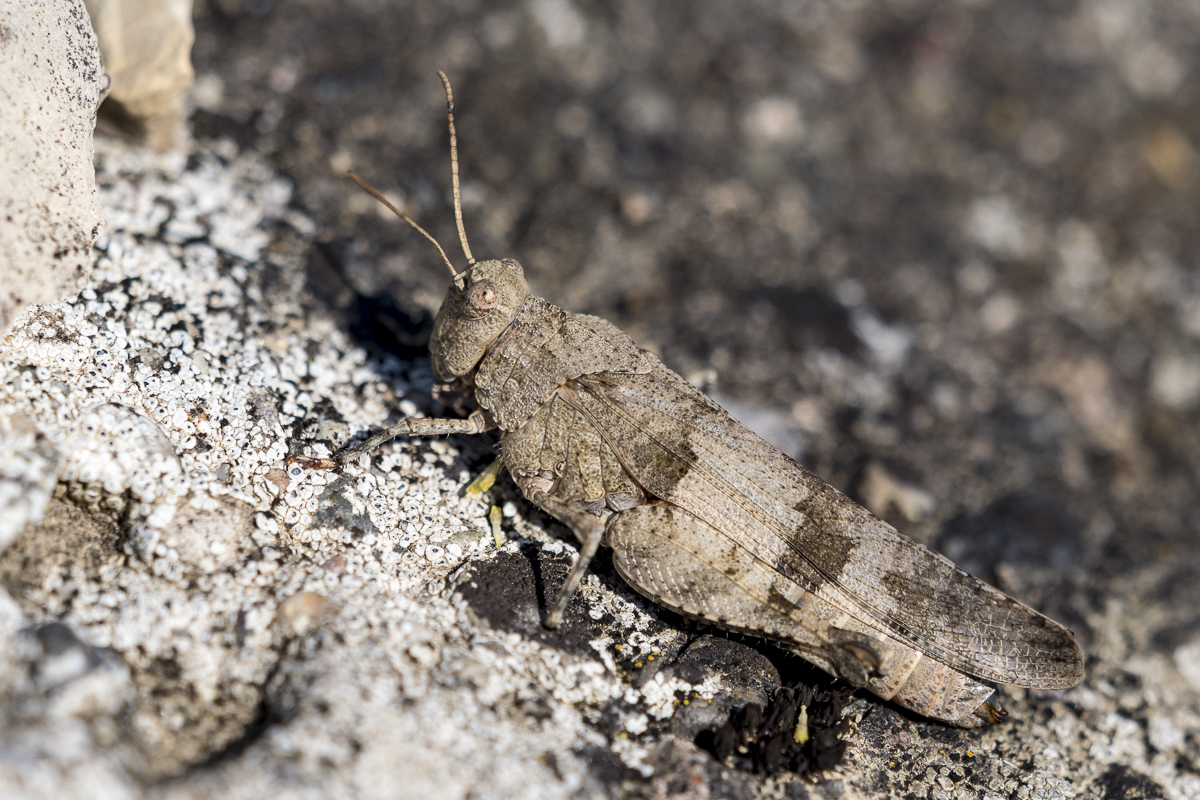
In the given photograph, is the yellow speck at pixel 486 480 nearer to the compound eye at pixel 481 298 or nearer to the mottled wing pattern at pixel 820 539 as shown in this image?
the mottled wing pattern at pixel 820 539

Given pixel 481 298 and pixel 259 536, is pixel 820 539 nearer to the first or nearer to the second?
pixel 481 298

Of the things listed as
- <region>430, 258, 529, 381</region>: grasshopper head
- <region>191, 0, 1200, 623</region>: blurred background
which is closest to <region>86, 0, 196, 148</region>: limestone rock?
<region>191, 0, 1200, 623</region>: blurred background

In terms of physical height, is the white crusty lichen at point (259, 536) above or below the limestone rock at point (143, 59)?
below

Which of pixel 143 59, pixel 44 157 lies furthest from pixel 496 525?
pixel 143 59

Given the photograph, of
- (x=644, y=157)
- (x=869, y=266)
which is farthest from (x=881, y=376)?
(x=644, y=157)

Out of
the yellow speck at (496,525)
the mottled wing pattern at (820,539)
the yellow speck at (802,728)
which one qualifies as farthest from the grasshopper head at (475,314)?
the yellow speck at (802,728)

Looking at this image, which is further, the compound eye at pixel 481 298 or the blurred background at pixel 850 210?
the blurred background at pixel 850 210

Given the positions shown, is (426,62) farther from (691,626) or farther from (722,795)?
(722,795)
